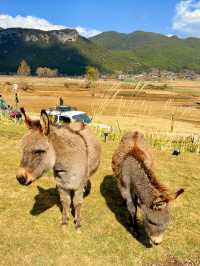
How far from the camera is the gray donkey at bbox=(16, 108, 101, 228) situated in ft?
26.6

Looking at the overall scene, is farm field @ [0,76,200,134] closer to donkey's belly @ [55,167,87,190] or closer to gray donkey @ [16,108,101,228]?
→ gray donkey @ [16,108,101,228]

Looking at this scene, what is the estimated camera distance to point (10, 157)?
16.0 meters

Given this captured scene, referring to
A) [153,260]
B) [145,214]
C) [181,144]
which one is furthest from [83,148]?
[181,144]

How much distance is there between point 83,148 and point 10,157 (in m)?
7.33

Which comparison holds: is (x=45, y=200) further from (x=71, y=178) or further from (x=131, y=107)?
(x=131, y=107)

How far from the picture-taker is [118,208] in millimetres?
11656

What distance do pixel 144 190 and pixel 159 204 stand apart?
0.71 meters

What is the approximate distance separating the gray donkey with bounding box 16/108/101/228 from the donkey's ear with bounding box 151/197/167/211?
6.80 ft

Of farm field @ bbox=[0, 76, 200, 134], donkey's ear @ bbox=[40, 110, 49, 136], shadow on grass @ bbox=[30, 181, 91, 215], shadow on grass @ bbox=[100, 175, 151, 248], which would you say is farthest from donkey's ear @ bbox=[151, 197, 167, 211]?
farm field @ bbox=[0, 76, 200, 134]

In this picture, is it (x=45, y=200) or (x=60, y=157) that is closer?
(x=60, y=157)

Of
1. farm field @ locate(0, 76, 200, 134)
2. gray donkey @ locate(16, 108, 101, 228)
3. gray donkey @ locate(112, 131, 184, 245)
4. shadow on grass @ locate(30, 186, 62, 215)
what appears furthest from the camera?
farm field @ locate(0, 76, 200, 134)

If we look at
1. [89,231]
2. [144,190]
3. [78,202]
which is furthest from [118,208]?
[144,190]

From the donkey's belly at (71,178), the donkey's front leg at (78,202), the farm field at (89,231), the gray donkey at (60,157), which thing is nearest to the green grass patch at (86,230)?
the farm field at (89,231)

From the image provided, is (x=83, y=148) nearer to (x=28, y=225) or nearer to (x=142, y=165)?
(x=142, y=165)
